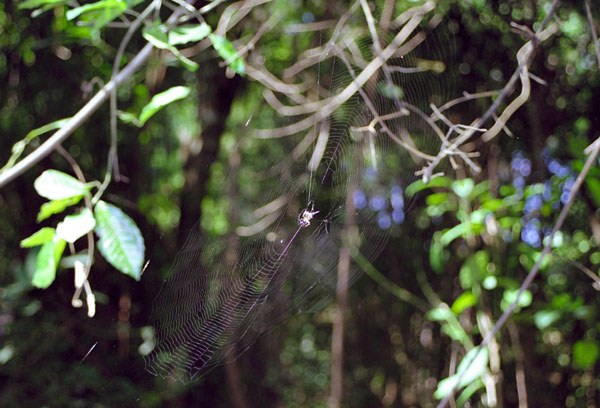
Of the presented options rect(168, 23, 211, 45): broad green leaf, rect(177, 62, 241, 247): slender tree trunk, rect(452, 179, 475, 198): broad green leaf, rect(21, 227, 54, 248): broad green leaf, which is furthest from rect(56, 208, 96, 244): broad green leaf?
rect(177, 62, 241, 247): slender tree trunk

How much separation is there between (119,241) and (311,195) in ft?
3.16

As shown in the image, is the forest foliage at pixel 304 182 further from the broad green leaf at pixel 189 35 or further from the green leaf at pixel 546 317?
the broad green leaf at pixel 189 35

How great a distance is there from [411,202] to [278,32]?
0.70 m

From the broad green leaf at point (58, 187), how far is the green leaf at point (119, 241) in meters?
0.03

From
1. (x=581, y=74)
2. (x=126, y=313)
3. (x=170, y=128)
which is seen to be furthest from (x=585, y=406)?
(x=170, y=128)

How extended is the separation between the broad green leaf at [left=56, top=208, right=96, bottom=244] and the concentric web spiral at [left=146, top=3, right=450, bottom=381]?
1.08ft

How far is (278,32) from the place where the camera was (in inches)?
71.9

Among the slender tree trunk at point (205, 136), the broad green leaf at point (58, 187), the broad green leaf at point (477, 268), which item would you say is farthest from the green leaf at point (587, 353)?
the slender tree trunk at point (205, 136)

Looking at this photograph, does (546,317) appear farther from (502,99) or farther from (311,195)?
(311,195)

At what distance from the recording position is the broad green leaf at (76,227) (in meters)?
0.69

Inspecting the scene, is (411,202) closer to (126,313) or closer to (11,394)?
(126,313)

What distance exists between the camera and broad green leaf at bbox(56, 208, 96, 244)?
69 centimetres

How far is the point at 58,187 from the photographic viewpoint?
729mm

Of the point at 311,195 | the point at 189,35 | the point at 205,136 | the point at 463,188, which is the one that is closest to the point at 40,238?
the point at 189,35
